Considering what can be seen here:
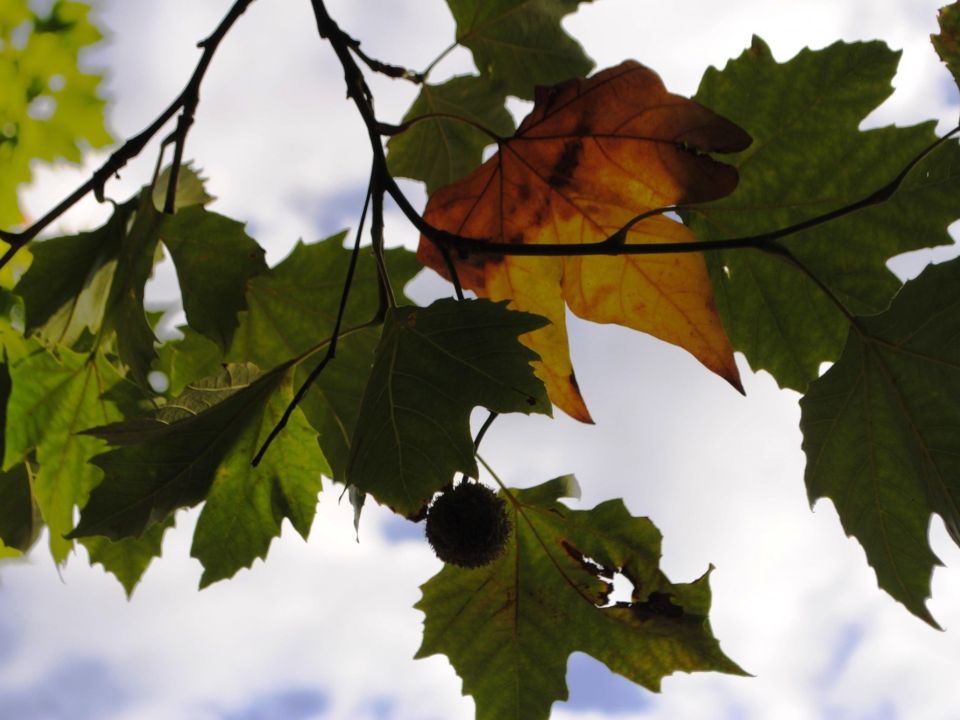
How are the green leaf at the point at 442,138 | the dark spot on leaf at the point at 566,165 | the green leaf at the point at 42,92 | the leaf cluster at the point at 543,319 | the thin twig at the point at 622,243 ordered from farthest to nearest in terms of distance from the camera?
the green leaf at the point at 42,92 → the green leaf at the point at 442,138 → the dark spot on leaf at the point at 566,165 → the leaf cluster at the point at 543,319 → the thin twig at the point at 622,243

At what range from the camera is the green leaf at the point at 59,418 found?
1.53m

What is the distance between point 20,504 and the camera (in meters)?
1.59

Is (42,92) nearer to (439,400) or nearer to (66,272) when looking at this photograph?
(66,272)

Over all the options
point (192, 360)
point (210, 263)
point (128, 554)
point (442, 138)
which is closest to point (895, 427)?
point (442, 138)

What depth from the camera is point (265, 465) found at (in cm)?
131

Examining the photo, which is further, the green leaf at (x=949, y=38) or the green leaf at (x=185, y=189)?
the green leaf at (x=185, y=189)

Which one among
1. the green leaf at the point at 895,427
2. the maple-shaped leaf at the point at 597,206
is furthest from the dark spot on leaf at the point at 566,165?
the green leaf at the point at 895,427

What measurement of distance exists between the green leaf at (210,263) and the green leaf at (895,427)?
2.50 ft

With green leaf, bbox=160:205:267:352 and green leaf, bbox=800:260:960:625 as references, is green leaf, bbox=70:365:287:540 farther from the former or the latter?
green leaf, bbox=800:260:960:625

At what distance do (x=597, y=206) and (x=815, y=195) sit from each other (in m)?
0.28

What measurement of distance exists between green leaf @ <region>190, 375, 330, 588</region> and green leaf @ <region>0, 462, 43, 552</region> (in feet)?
1.36

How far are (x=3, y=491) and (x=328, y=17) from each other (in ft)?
3.07

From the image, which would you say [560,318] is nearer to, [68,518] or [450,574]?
[450,574]

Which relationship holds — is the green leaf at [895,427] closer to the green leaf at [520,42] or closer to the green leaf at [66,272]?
the green leaf at [520,42]
